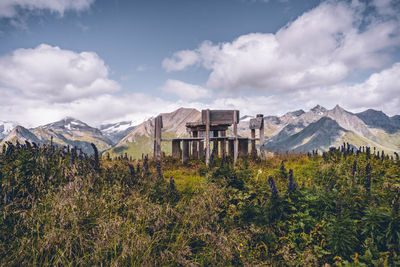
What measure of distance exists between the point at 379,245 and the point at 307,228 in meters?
1.07

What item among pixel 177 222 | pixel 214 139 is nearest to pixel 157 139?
pixel 214 139

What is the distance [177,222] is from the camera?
3926 mm

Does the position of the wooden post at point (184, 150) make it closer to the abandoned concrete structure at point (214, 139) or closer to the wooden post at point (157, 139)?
the abandoned concrete structure at point (214, 139)

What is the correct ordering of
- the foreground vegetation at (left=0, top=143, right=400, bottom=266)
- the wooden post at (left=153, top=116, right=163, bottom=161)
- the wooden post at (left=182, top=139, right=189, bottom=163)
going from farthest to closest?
1. the wooden post at (left=182, top=139, right=189, bottom=163)
2. the wooden post at (left=153, top=116, right=163, bottom=161)
3. the foreground vegetation at (left=0, top=143, right=400, bottom=266)

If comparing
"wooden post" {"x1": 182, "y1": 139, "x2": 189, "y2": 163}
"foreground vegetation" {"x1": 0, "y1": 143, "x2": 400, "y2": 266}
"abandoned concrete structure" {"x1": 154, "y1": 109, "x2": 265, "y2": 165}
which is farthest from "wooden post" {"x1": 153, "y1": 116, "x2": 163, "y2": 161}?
"foreground vegetation" {"x1": 0, "y1": 143, "x2": 400, "y2": 266}

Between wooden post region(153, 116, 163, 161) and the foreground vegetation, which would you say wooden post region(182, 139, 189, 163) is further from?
the foreground vegetation

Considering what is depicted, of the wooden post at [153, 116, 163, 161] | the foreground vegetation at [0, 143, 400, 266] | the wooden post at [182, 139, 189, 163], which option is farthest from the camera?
the wooden post at [182, 139, 189, 163]

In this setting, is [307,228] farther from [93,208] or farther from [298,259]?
[93,208]

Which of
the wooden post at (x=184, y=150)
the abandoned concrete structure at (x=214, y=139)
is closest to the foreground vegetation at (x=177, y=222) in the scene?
the abandoned concrete structure at (x=214, y=139)

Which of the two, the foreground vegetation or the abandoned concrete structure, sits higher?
the abandoned concrete structure

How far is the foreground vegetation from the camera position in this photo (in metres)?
3.13

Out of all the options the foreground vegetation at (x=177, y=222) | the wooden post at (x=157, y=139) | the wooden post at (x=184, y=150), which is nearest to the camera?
the foreground vegetation at (x=177, y=222)

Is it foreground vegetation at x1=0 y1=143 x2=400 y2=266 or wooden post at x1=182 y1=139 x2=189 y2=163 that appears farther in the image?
wooden post at x1=182 y1=139 x2=189 y2=163

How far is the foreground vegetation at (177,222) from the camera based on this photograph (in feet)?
10.3
